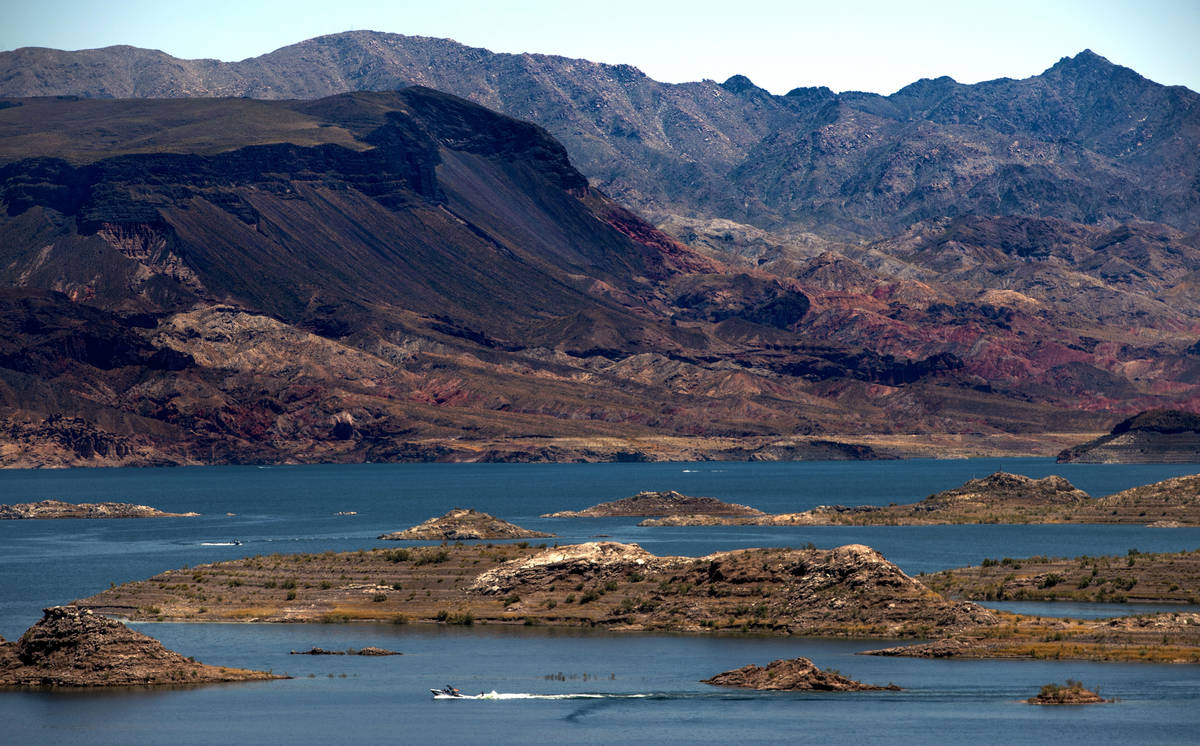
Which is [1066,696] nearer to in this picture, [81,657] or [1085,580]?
[81,657]

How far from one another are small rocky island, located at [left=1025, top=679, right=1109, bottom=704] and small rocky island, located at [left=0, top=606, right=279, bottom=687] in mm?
38312

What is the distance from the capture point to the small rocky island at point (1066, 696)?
7325 centimetres

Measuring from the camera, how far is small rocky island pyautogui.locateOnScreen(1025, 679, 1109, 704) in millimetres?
73250

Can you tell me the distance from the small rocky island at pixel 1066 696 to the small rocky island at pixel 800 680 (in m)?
6.41

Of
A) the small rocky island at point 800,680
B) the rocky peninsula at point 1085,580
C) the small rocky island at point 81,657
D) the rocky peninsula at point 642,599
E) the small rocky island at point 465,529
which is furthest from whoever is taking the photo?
the small rocky island at point 465,529

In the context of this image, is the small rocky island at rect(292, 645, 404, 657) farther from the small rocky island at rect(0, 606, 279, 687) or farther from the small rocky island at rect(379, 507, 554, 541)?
the small rocky island at rect(379, 507, 554, 541)

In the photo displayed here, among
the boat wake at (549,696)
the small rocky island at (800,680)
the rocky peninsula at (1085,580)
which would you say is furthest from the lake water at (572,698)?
the rocky peninsula at (1085,580)

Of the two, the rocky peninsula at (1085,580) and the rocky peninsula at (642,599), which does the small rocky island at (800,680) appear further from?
the rocky peninsula at (1085,580)

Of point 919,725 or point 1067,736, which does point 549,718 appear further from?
point 1067,736

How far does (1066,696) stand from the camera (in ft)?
241

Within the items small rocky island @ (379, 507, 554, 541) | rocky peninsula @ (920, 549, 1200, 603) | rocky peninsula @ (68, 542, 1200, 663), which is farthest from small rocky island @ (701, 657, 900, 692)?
small rocky island @ (379, 507, 554, 541)

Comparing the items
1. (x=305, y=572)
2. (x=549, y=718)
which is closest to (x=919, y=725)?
(x=549, y=718)

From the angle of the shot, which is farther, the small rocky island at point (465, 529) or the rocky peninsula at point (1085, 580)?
the small rocky island at point (465, 529)

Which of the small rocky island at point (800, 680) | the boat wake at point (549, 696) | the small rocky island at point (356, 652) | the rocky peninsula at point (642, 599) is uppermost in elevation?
the rocky peninsula at point (642, 599)
